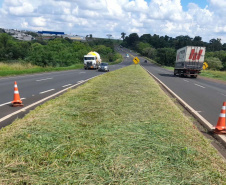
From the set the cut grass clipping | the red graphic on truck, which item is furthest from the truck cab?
the cut grass clipping

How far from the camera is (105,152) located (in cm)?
371

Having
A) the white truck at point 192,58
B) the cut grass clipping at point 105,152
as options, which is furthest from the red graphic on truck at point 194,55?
the cut grass clipping at point 105,152

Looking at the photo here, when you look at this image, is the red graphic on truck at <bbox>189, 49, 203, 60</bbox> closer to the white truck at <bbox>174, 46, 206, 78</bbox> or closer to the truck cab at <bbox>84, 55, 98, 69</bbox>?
the white truck at <bbox>174, 46, 206, 78</bbox>

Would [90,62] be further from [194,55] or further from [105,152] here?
[105,152]

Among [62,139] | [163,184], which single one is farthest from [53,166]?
[163,184]

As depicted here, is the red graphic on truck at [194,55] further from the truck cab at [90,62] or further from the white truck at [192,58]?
the truck cab at [90,62]

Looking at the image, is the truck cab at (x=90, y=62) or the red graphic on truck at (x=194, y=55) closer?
the red graphic on truck at (x=194, y=55)

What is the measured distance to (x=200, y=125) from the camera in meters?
6.40

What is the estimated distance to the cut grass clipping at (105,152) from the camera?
304cm

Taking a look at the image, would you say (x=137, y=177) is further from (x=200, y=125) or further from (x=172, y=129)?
(x=200, y=125)

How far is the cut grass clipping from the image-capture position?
304 centimetres

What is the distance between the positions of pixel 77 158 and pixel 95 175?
0.55 metres

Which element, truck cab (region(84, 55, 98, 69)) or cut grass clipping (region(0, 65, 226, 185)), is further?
truck cab (region(84, 55, 98, 69))

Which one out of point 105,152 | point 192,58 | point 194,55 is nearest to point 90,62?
point 192,58
